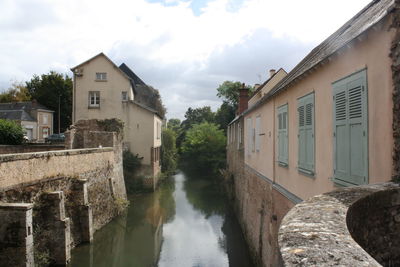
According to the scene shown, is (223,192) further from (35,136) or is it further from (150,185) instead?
(35,136)

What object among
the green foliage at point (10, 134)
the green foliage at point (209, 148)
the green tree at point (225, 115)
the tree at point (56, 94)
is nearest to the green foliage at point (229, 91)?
the green tree at point (225, 115)

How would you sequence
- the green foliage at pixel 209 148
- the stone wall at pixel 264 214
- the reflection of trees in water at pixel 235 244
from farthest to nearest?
the green foliage at pixel 209 148 < the reflection of trees in water at pixel 235 244 < the stone wall at pixel 264 214

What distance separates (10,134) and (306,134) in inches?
833

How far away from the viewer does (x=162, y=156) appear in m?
36.2

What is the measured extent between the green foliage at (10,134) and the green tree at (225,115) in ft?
97.3

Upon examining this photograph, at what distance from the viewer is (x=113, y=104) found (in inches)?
1104

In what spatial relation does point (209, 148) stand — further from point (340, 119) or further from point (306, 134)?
point (340, 119)

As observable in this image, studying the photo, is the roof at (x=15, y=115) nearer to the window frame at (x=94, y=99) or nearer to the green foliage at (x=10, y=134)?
the window frame at (x=94, y=99)

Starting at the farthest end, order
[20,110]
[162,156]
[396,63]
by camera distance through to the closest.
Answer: [20,110] < [162,156] < [396,63]

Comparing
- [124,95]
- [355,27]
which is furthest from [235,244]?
[124,95]

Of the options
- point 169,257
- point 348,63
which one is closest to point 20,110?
point 169,257

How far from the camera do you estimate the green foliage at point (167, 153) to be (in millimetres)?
36469

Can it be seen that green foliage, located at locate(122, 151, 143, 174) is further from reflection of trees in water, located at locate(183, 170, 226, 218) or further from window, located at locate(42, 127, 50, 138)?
window, located at locate(42, 127, 50, 138)

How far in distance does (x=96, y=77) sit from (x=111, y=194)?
12.6 m
